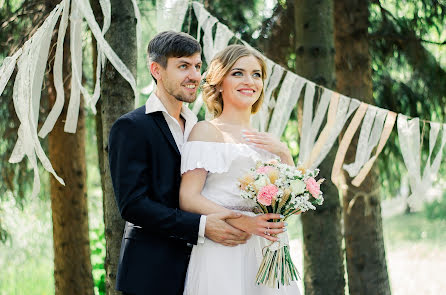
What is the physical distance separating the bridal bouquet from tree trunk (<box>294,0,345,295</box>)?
203 centimetres

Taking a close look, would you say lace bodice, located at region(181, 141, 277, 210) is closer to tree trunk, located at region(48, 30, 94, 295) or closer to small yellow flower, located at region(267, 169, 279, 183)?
small yellow flower, located at region(267, 169, 279, 183)

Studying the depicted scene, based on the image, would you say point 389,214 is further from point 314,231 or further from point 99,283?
point 314,231

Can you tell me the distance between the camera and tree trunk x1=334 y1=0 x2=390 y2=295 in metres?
5.88

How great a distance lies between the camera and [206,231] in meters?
2.51

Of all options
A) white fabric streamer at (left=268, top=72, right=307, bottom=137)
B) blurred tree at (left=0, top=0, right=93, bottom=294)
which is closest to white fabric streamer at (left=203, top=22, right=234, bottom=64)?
white fabric streamer at (left=268, top=72, right=307, bottom=137)

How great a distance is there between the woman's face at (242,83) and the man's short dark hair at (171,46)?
0.21 m

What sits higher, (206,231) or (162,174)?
(162,174)

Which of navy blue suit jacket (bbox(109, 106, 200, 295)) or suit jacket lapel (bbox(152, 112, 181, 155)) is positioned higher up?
suit jacket lapel (bbox(152, 112, 181, 155))

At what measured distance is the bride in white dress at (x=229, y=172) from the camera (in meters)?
2.55

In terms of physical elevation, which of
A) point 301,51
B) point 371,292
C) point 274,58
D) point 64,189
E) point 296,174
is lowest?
point 371,292

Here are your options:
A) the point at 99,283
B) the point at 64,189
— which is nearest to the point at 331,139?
the point at 64,189

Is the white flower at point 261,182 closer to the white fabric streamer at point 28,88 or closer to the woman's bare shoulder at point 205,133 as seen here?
the woman's bare shoulder at point 205,133

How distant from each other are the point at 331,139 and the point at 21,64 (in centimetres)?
218

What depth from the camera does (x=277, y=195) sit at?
242 centimetres
